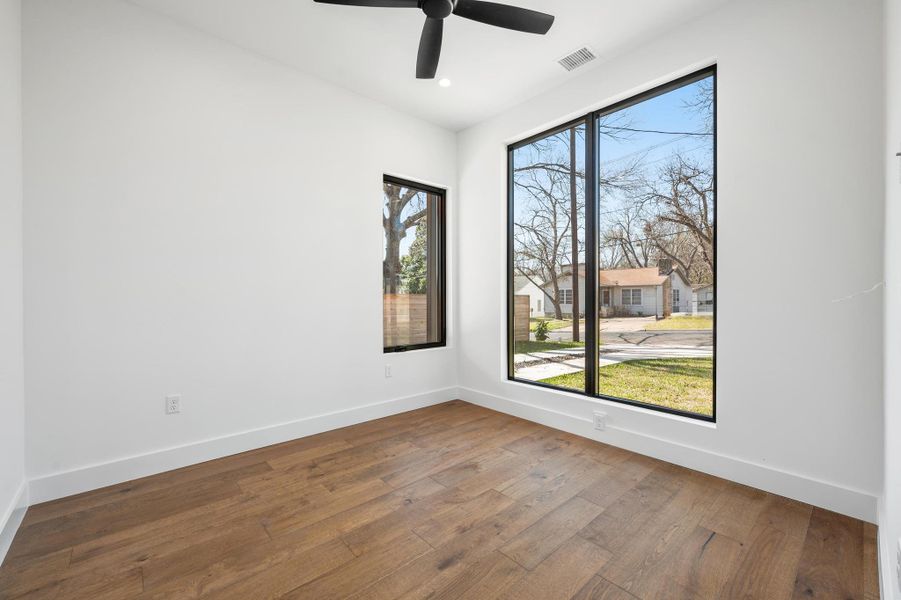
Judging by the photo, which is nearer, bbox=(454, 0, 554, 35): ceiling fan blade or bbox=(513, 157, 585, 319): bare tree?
bbox=(454, 0, 554, 35): ceiling fan blade

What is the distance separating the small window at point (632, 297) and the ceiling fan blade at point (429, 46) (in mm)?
2017

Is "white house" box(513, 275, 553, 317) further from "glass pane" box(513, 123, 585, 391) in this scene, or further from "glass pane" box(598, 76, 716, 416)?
"glass pane" box(598, 76, 716, 416)

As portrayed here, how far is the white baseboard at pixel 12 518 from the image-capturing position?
175 centimetres

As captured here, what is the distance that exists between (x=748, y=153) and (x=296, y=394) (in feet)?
10.8

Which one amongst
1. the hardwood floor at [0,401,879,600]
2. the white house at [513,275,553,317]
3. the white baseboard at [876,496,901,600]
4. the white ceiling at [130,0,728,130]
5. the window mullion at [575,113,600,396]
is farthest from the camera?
the white house at [513,275,553,317]

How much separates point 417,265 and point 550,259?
4.13ft

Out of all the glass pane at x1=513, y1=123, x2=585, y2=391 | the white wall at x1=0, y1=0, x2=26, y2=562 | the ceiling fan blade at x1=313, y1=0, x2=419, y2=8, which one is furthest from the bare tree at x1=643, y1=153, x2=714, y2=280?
the white wall at x1=0, y1=0, x2=26, y2=562

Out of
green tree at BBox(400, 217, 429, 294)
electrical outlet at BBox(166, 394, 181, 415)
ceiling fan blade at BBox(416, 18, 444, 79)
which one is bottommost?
electrical outlet at BBox(166, 394, 181, 415)

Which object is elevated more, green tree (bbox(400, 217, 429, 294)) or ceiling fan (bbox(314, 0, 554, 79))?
ceiling fan (bbox(314, 0, 554, 79))

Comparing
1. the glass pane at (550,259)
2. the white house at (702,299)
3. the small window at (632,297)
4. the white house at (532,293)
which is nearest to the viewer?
the white house at (702,299)

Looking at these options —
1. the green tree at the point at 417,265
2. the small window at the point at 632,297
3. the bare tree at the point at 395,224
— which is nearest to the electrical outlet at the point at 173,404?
the bare tree at the point at 395,224

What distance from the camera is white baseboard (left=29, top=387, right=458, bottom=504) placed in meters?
2.18

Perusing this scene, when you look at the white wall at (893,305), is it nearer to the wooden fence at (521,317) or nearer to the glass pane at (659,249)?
the glass pane at (659,249)

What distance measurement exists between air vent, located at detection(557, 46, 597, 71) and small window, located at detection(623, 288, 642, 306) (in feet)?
5.47
